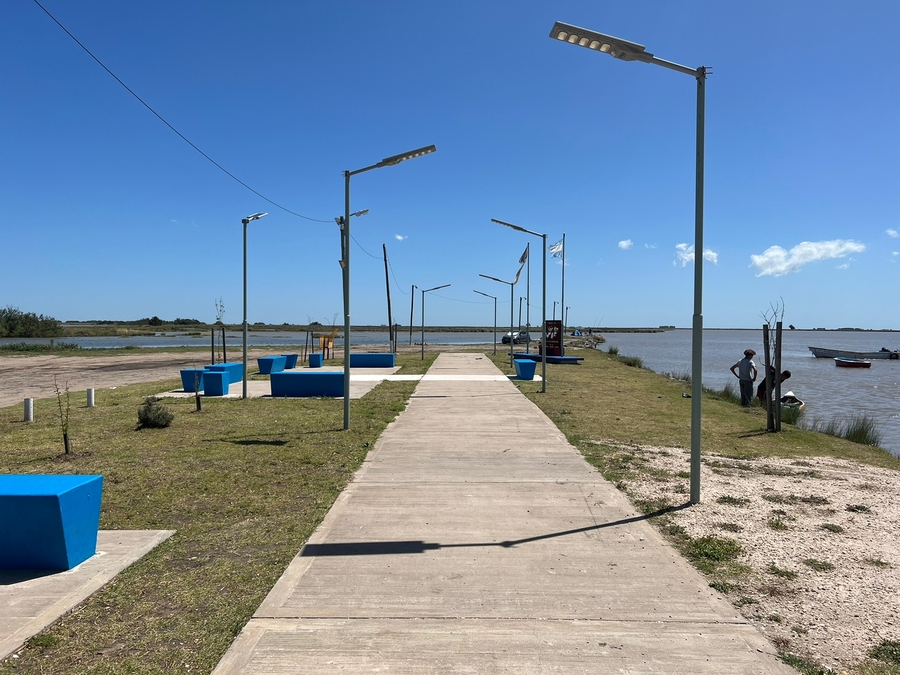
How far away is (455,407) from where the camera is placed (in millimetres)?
13562

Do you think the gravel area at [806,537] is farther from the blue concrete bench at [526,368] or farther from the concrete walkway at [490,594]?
the blue concrete bench at [526,368]

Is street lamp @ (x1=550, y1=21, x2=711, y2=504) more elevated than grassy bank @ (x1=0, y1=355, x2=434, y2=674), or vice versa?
street lamp @ (x1=550, y1=21, x2=711, y2=504)

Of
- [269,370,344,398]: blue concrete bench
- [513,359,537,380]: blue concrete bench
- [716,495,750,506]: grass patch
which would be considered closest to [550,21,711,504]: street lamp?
[716,495,750,506]: grass patch

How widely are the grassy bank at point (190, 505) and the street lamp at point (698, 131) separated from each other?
389 centimetres

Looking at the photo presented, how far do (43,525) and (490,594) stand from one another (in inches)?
127

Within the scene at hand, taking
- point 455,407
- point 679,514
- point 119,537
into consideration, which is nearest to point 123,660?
point 119,537

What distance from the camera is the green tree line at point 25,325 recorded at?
280 feet

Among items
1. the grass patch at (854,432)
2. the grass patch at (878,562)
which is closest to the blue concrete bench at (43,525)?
the grass patch at (878,562)

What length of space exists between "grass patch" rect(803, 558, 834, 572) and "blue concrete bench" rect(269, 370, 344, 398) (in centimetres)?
1284

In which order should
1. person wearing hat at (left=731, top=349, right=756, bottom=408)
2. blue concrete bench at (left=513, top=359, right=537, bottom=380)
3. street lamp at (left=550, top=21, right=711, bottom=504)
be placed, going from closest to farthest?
street lamp at (left=550, top=21, right=711, bottom=504), person wearing hat at (left=731, top=349, right=756, bottom=408), blue concrete bench at (left=513, top=359, right=537, bottom=380)

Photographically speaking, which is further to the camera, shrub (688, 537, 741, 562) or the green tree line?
the green tree line

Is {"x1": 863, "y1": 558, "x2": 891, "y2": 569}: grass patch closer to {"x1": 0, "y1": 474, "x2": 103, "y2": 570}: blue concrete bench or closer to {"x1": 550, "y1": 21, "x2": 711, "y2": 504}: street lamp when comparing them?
{"x1": 550, "y1": 21, "x2": 711, "y2": 504}: street lamp

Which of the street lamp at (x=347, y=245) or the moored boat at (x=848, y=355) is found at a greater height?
the street lamp at (x=347, y=245)

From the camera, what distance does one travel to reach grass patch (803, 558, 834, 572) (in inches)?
176
